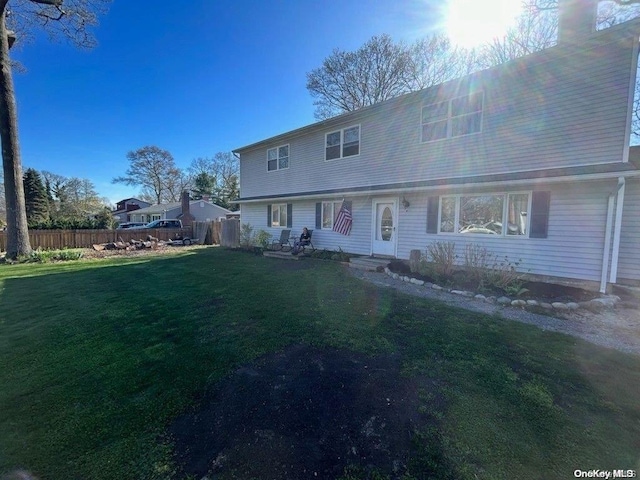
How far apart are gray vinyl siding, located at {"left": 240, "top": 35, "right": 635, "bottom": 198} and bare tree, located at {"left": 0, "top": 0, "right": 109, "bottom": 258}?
11161 mm

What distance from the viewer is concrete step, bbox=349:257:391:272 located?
8562 mm

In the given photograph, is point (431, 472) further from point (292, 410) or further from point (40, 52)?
point (40, 52)

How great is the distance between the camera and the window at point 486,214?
7.19 m

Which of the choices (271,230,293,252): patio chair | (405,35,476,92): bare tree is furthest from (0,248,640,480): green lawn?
(405,35,476,92): bare tree

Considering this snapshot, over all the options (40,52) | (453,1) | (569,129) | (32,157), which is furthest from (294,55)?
(32,157)

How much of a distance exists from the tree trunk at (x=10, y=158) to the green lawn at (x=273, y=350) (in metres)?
7.42

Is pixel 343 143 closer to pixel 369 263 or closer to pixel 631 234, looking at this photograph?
pixel 369 263

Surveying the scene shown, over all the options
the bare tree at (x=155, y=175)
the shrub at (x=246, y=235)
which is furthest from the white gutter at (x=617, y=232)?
the bare tree at (x=155, y=175)

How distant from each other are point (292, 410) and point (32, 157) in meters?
37.3

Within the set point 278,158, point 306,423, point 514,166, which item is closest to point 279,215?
point 278,158

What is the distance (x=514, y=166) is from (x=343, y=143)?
5861 millimetres

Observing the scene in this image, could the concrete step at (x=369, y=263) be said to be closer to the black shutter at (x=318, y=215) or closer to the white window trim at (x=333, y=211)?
the white window trim at (x=333, y=211)

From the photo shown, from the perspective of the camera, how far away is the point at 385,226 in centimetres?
996

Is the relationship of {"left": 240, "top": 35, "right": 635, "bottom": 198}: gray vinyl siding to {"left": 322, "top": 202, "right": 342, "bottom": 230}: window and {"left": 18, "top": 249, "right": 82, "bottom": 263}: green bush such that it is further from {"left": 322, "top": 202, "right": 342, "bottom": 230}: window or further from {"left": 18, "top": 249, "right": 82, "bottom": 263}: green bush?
{"left": 18, "top": 249, "right": 82, "bottom": 263}: green bush
